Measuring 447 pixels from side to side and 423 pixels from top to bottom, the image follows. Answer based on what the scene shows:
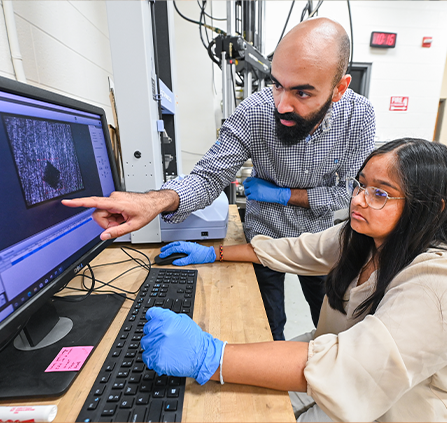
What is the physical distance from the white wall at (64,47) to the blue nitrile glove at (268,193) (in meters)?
1.06

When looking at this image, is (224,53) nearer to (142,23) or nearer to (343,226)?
(142,23)

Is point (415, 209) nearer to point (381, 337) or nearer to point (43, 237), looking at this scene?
point (381, 337)

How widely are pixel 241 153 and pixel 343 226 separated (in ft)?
1.62

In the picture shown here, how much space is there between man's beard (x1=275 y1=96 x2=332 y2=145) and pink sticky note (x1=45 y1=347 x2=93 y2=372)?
3.04 ft

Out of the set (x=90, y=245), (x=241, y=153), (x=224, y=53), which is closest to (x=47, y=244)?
(x=90, y=245)

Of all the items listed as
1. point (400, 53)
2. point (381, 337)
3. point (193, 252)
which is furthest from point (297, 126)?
point (400, 53)

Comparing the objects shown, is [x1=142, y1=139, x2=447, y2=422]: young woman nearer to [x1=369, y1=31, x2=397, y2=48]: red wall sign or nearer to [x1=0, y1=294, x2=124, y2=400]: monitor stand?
[x1=0, y1=294, x2=124, y2=400]: monitor stand

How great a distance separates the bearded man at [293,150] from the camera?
0.87 metres

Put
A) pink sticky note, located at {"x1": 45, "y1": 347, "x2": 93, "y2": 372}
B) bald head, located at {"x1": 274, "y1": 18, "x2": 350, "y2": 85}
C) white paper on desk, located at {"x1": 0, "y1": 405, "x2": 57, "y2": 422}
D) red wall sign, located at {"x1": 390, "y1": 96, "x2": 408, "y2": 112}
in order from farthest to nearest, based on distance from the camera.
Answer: red wall sign, located at {"x1": 390, "y1": 96, "x2": 408, "y2": 112}, bald head, located at {"x1": 274, "y1": 18, "x2": 350, "y2": 85}, pink sticky note, located at {"x1": 45, "y1": 347, "x2": 93, "y2": 372}, white paper on desk, located at {"x1": 0, "y1": 405, "x2": 57, "y2": 422}

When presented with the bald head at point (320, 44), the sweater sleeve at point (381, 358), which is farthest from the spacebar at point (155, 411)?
the bald head at point (320, 44)

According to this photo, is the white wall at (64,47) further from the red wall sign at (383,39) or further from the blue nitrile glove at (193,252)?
the red wall sign at (383,39)

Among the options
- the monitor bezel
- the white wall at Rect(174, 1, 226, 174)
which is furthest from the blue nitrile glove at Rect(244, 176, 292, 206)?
the white wall at Rect(174, 1, 226, 174)

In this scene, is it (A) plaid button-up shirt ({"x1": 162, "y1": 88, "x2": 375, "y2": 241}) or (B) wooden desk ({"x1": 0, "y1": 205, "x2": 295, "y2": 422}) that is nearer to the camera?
(B) wooden desk ({"x1": 0, "y1": 205, "x2": 295, "y2": 422})

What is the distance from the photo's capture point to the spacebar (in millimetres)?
377
